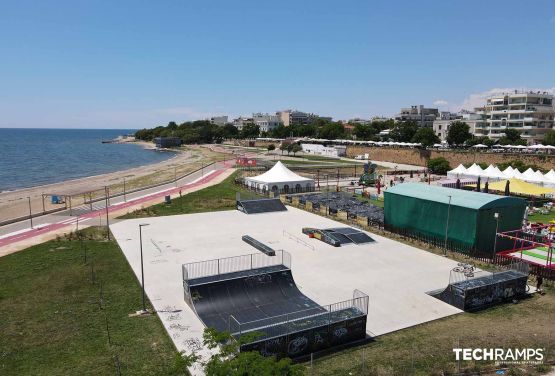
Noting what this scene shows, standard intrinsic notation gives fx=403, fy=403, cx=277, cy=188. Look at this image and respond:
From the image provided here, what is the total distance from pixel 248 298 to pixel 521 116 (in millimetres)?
117013

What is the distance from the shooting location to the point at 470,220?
1077 inches

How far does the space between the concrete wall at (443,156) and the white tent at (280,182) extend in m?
45.6

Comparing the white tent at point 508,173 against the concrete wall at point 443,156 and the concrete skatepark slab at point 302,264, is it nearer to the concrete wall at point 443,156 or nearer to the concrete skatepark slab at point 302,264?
the concrete wall at point 443,156

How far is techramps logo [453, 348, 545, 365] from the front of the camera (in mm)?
14508

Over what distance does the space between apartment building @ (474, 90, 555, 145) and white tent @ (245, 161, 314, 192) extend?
271ft

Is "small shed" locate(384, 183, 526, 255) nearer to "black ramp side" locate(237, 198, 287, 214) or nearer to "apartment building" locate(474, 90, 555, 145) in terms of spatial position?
"black ramp side" locate(237, 198, 287, 214)

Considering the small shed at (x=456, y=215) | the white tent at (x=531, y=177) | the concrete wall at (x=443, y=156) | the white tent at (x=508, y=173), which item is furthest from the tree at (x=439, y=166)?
the small shed at (x=456, y=215)

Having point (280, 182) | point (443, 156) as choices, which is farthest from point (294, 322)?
point (443, 156)

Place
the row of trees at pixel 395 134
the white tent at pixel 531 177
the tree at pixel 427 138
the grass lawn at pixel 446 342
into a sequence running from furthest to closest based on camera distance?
the row of trees at pixel 395 134 → the tree at pixel 427 138 → the white tent at pixel 531 177 → the grass lawn at pixel 446 342

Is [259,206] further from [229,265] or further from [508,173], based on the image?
[508,173]

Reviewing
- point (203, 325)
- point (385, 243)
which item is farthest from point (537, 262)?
point (203, 325)

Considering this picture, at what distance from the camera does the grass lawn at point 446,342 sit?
1404cm

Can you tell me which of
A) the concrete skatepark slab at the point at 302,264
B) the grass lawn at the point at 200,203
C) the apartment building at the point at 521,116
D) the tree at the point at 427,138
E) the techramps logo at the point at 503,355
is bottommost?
the grass lawn at the point at 200,203

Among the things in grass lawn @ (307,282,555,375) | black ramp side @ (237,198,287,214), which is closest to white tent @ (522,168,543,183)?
black ramp side @ (237,198,287,214)
